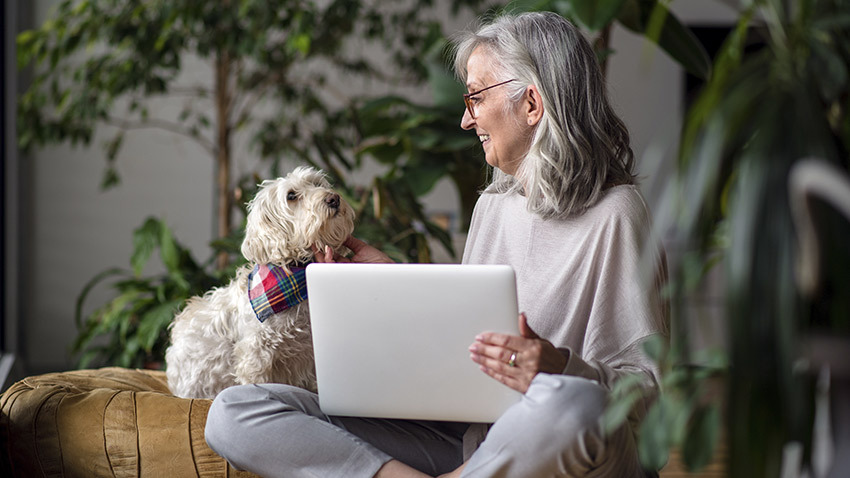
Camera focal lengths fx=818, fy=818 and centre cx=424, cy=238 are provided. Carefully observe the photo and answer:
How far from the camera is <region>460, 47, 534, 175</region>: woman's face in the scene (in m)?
1.58

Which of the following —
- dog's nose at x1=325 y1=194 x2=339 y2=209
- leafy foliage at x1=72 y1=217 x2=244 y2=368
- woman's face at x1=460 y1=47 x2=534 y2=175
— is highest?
woman's face at x1=460 y1=47 x2=534 y2=175

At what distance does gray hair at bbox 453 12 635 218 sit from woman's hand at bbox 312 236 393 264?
0.99 ft

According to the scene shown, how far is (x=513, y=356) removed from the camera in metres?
1.21

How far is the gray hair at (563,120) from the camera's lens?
1.49 m

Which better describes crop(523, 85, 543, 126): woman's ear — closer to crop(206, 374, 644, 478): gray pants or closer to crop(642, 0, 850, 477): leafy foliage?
crop(206, 374, 644, 478): gray pants

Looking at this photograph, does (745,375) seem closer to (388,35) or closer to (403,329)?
(403,329)

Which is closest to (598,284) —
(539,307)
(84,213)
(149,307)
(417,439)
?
(539,307)

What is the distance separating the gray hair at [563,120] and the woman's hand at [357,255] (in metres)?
0.30

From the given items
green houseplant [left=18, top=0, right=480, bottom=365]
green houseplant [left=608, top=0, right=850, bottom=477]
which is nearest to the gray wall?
green houseplant [left=18, top=0, right=480, bottom=365]

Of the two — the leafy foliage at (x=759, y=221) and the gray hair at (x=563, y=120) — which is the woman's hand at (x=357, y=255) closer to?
the gray hair at (x=563, y=120)

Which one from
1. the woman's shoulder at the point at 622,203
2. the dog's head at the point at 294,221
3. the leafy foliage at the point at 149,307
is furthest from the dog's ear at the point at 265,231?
the leafy foliage at the point at 149,307

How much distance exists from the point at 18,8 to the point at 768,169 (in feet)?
13.7

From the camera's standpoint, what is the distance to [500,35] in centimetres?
159

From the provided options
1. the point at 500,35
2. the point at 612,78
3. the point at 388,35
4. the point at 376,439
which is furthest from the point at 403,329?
the point at 612,78
